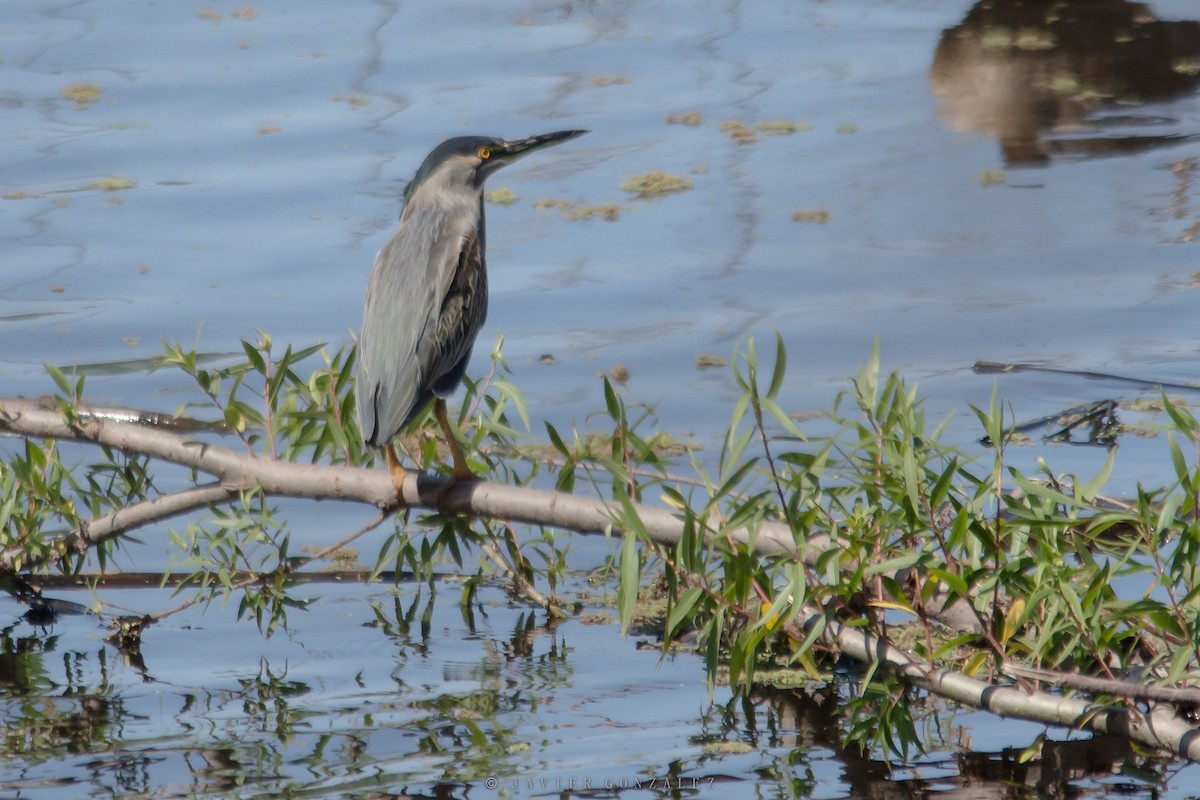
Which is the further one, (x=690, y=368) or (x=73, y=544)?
(x=690, y=368)

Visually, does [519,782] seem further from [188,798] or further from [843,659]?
[843,659]

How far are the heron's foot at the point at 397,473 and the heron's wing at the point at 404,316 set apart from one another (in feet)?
0.25

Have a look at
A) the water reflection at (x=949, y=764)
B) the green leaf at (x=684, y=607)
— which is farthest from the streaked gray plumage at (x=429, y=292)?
the water reflection at (x=949, y=764)

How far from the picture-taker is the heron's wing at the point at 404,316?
12.7 ft

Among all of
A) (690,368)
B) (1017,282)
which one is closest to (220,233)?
(690,368)

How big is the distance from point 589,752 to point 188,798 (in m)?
0.91

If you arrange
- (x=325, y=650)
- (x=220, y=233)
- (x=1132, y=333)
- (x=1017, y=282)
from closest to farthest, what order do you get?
(x=325, y=650) < (x=1132, y=333) < (x=1017, y=282) < (x=220, y=233)

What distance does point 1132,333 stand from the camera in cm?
600

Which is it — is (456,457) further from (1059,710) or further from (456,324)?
(1059,710)

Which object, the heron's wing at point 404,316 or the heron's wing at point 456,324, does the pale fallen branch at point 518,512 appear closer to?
the heron's wing at point 404,316

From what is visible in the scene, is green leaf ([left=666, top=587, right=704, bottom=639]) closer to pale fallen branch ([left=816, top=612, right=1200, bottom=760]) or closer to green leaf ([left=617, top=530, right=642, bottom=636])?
green leaf ([left=617, top=530, right=642, bottom=636])

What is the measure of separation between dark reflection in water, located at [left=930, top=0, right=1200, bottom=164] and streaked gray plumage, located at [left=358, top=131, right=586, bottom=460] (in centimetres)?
442

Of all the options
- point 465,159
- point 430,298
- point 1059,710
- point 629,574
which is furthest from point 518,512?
point 465,159

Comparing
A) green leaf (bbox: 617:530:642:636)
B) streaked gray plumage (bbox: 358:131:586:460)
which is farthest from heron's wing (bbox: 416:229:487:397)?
green leaf (bbox: 617:530:642:636)
